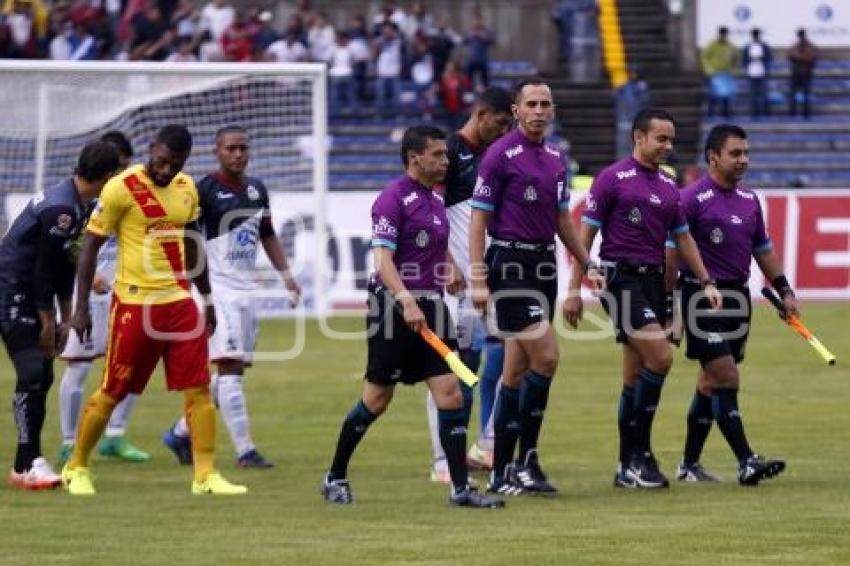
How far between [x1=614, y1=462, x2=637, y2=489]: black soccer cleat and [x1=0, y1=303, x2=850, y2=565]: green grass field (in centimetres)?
11

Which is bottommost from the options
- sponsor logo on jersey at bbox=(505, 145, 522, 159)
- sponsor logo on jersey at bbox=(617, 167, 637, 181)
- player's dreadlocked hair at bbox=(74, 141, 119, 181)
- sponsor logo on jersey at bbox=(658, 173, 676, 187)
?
sponsor logo on jersey at bbox=(658, 173, 676, 187)

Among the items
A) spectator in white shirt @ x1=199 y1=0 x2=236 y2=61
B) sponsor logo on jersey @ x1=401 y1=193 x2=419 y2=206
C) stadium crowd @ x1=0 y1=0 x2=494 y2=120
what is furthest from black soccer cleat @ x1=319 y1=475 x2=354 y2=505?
spectator in white shirt @ x1=199 y1=0 x2=236 y2=61

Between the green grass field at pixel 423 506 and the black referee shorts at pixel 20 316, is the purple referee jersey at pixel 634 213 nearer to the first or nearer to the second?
the green grass field at pixel 423 506

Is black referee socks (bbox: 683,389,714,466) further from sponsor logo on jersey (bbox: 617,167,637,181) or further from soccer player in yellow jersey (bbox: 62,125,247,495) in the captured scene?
soccer player in yellow jersey (bbox: 62,125,247,495)

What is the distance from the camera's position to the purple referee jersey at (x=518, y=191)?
531 inches

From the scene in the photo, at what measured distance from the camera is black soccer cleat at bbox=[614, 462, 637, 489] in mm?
Result: 13984

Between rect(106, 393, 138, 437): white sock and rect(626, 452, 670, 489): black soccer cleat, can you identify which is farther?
rect(106, 393, 138, 437): white sock

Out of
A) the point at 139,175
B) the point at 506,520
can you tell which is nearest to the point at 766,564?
the point at 506,520

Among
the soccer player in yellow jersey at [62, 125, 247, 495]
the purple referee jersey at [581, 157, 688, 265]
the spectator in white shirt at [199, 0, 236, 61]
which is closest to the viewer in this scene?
the soccer player in yellow jersey at [62, 125, 247, 495]

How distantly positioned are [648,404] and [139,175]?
3.62 metres

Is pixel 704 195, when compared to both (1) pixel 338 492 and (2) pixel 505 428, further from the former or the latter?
(1) pixel 338 492

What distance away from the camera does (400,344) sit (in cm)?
1301

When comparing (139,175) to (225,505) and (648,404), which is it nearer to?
(225,505)

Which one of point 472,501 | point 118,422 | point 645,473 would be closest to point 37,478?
point 118,422
